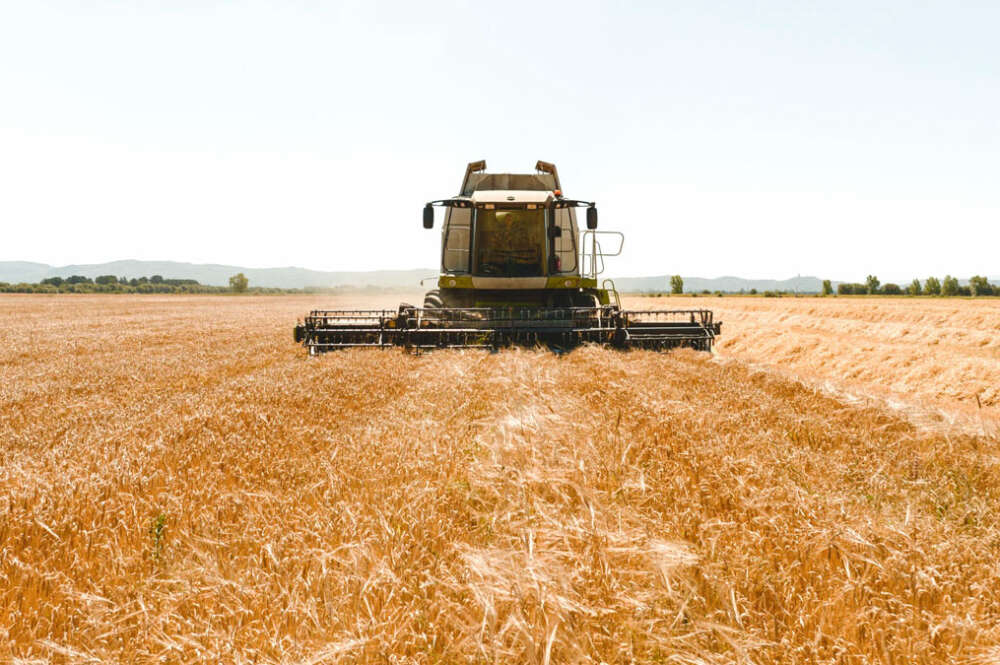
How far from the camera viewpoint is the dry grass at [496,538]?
158cm

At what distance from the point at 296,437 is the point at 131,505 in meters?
1.23

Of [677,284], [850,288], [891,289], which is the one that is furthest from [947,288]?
[677,284]

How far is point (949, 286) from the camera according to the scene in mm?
63031

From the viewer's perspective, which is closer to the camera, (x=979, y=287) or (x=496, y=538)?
(x=496, y=538)

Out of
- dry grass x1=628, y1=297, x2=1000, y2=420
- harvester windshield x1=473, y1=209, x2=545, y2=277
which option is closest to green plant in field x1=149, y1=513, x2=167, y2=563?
dry grass x1=628, y1=297, x2=1000, y2=420

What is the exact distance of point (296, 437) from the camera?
3.67 metres

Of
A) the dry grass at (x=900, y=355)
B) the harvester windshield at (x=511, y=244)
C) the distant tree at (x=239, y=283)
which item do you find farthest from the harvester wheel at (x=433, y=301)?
the distant tree at (x=239, y=283)

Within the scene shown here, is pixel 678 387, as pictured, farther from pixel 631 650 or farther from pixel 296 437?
pixel 631 650

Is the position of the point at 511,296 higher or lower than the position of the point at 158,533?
higher

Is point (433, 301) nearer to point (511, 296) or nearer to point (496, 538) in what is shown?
point (511, 296)

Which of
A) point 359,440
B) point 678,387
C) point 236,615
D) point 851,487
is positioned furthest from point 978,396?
point 236,615

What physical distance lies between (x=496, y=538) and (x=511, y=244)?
9.38 meters

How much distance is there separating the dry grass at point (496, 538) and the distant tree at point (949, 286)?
7626 centimetres

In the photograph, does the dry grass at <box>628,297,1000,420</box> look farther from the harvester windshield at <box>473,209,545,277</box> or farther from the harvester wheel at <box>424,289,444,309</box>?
the harvester wheel at <box>424,289,444,309</box>
